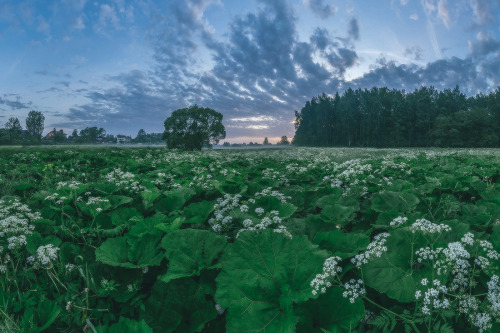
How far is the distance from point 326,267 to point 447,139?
91598mm

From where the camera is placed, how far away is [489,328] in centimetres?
140

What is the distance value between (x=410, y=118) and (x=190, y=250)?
3874 inches

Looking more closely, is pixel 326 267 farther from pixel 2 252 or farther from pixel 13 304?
pixel 2 252

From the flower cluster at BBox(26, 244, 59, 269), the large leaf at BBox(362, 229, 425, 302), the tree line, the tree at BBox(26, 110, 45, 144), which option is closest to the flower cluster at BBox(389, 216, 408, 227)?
the large leaf at BBox(362, 229, 425, 302)

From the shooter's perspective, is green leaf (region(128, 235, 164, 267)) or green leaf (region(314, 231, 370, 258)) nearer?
green leaf (region(314, 231, 370, 258))

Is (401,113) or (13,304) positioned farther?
(401,113)

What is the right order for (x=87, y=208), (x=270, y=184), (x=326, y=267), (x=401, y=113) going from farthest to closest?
(x=401, y=113) < (x=270, y=184) < (x=87, y=208) < (x=326, y=267)

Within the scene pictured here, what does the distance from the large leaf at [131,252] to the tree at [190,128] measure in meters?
49.8

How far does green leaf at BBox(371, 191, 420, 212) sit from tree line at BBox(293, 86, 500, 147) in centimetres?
8660

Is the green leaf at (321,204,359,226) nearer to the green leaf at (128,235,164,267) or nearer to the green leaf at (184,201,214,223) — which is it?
the green leaf at (184,201,214,223)

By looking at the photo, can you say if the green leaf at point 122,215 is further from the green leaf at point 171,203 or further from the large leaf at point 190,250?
the large leaf at point 190,250

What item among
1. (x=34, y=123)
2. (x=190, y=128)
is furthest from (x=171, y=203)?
(x=34, y=123)

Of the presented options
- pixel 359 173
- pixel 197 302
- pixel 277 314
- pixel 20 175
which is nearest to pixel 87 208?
pixel 197 302

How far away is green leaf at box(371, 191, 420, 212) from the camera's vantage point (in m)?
2.91
